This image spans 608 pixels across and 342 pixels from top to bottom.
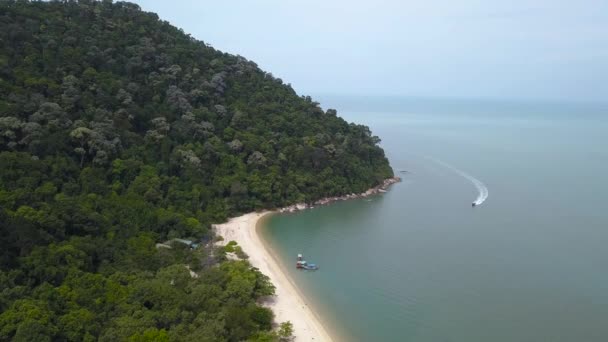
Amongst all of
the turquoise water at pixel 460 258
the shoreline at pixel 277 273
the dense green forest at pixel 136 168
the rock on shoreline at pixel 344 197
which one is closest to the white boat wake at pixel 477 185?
the turquoise water at pixel 460 258

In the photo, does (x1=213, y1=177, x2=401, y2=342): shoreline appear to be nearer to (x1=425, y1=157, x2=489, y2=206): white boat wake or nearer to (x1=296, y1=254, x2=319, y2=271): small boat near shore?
(x1=296, y1=254, x2=319, y2=271): small boat near shore

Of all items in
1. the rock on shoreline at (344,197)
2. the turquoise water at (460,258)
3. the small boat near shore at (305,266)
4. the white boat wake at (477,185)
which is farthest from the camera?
the white boat wake at (477,185)

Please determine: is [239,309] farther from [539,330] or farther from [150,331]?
[539,330]

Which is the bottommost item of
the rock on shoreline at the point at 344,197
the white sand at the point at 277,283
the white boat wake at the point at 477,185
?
the white sand at the point at 277,283

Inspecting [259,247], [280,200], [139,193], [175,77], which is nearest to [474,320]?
[259,247]

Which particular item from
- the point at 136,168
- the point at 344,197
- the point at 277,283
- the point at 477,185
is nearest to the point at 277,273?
the point at 277,283

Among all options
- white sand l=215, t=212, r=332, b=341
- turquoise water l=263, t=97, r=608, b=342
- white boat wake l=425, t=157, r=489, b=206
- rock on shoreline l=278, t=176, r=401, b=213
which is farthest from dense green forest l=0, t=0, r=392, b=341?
white boat wake l=425, t=157, r=489, b=206

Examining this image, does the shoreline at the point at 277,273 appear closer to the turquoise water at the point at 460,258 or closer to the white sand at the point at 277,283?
the white sand at the point at 277,283
